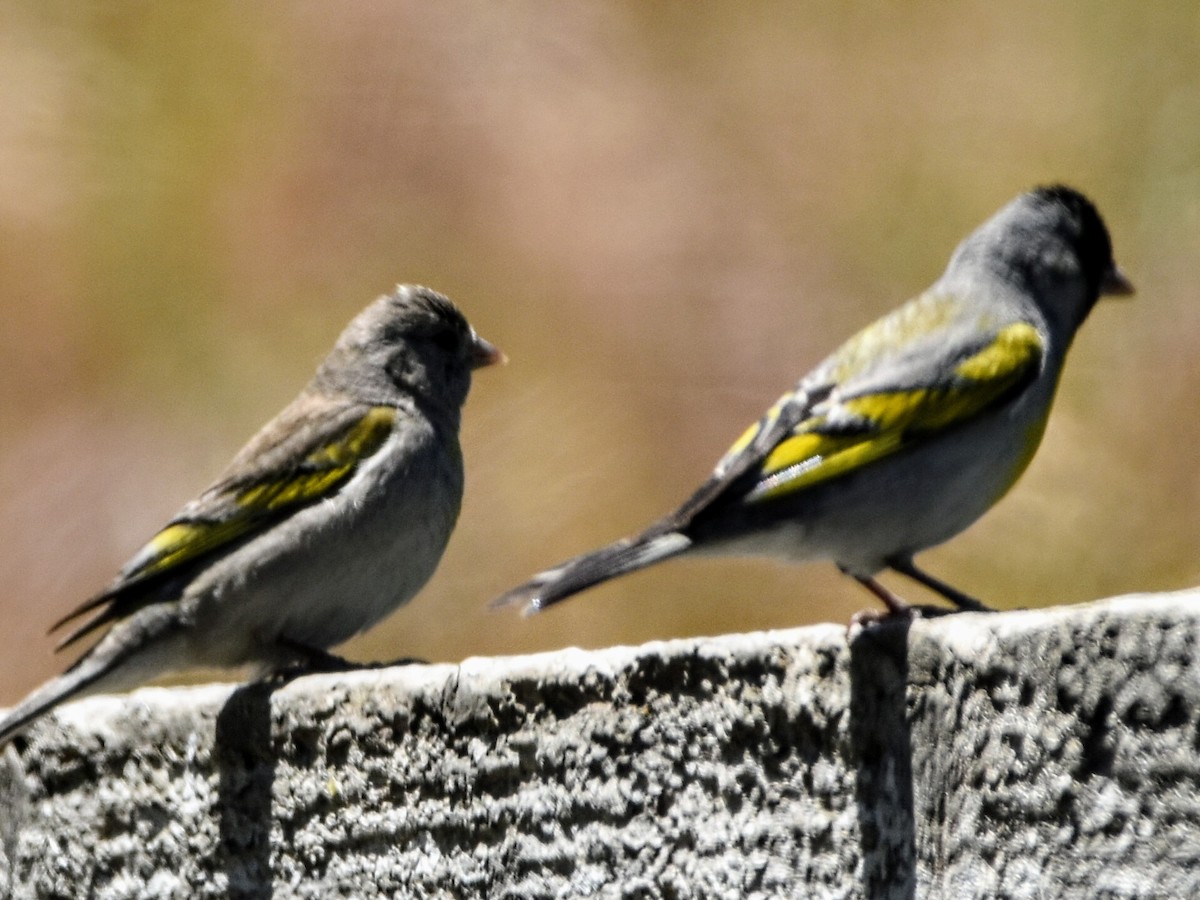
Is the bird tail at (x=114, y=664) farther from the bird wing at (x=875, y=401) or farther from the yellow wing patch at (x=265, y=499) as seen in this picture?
the bird wing at (x=875, y=401)

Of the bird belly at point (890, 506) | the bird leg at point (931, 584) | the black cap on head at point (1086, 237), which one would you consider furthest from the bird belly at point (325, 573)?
the black cap on head at point (1086, 237)

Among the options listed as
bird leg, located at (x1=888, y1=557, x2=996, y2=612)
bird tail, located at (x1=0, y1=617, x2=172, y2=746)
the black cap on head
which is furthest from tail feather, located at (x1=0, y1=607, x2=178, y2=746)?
the black cap on head

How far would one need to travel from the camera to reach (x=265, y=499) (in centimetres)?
338

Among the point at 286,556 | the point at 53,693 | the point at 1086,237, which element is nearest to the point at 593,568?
the point at 286,556

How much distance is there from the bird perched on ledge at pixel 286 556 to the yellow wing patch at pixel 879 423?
0.83 m

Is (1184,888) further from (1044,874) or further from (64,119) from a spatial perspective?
(64,119)

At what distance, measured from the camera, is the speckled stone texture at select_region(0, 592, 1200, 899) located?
1714 millimetres

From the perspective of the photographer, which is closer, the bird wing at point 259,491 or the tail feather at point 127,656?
the tail feather at point 127,656

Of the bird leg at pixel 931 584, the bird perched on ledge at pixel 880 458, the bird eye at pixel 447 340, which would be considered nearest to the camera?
the bird perched on ledge at pixel 880 458

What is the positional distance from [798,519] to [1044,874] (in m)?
1.17

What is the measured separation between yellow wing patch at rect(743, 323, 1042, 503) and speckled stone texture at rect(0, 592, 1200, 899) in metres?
0.86

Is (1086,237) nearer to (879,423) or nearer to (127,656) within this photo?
(879,423)

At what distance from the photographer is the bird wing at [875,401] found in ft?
9.44

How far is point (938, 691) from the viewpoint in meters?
1.85
